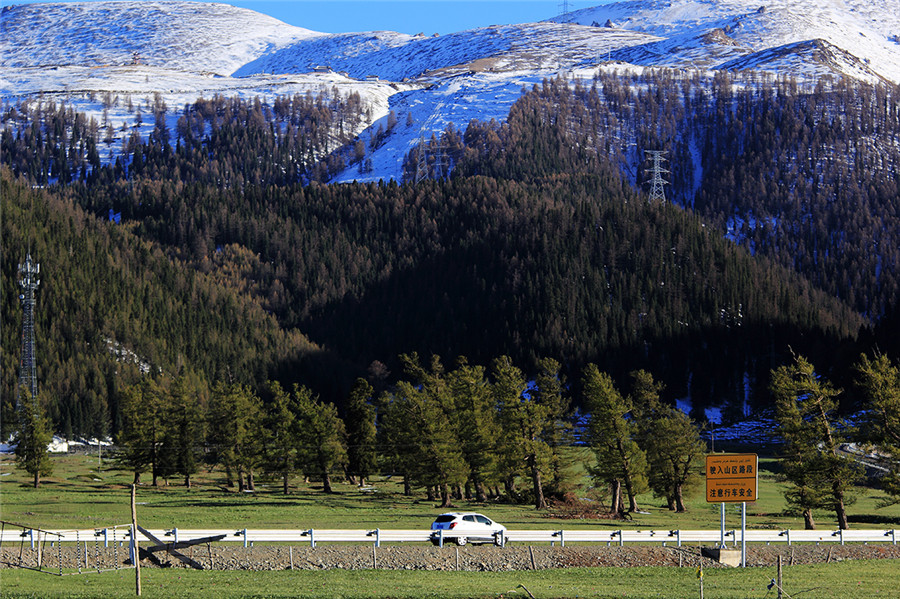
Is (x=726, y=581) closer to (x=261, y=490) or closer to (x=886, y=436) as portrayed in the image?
(x=886, y=436)

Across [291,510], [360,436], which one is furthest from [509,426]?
[360,436]

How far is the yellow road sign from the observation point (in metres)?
55.4

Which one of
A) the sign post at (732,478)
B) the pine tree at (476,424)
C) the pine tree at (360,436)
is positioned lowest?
the pine tree at (360,436)

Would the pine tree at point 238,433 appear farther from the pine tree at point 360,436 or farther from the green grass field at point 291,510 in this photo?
the pine tree at point 360,436

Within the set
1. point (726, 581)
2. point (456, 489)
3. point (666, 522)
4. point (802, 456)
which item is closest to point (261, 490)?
point (456, 489)

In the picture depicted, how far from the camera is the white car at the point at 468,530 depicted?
5983 centimetres

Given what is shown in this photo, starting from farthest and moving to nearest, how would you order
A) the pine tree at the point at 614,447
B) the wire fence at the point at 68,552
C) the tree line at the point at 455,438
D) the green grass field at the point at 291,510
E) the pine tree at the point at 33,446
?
the pine tree at the point at 33,446, the tree line at the point at 455,438, the pine tree at the point at 614,447, the green grass field at the point at 291,510, the wire fence at the point at 68,552

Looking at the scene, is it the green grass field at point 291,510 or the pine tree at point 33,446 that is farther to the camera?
the pine tree at point 33,446

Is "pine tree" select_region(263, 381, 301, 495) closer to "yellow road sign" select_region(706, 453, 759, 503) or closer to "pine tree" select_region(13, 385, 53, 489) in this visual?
"pine tree" select_region(13, 385, 53, 489)

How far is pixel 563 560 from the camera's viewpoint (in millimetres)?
55250

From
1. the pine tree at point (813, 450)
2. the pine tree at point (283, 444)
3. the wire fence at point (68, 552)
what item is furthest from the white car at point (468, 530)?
the pine tree at point (283, 444)

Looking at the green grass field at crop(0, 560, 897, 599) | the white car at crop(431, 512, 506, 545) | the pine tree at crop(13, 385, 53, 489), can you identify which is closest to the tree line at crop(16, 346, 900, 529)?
the pine tree at crop(13, 385, 53, 489)

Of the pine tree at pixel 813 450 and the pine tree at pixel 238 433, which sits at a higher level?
the pine tree at pixel 813 450

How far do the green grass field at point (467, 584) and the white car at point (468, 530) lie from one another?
26.0ft
